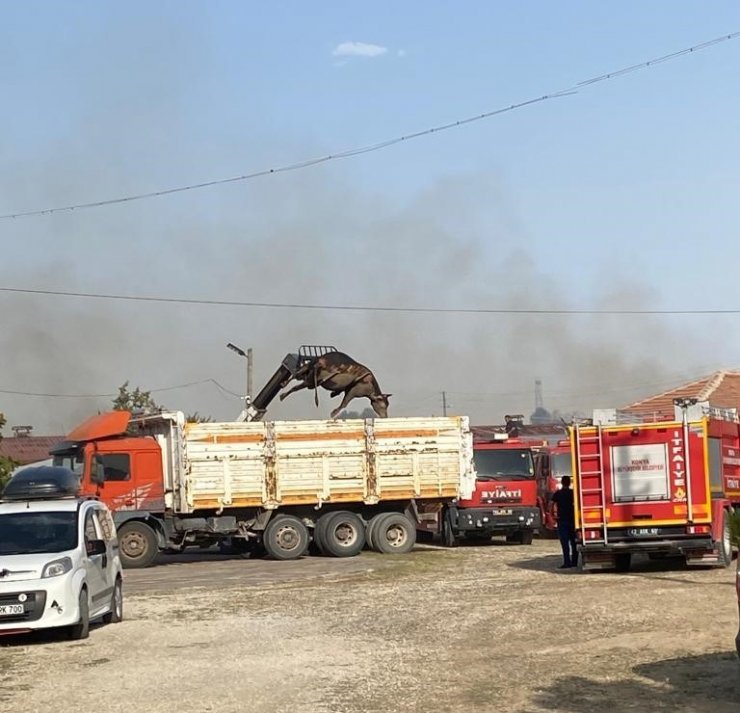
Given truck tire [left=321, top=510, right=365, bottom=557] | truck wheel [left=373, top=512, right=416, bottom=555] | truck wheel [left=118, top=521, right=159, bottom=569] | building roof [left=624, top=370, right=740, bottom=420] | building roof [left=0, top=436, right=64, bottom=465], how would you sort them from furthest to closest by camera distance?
building roof [left=0, top=436, right=64, bottom=465] → building roof [left=624, top=370, right=740, bottom=420] → truck wheel [left=373, top=512, right=416, bottom=555] → truck tire [left=321, top=510, right=365, bottom=557] → truck wheel [left=118, top=521, right=159, bottom=569]

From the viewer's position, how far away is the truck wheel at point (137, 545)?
28.0 m

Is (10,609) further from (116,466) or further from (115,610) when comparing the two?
(116,466)

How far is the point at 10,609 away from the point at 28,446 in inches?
2318

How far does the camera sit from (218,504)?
28469 mm

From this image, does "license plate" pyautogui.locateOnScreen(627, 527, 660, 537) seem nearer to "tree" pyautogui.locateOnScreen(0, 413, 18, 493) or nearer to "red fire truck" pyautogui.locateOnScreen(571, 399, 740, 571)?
"red fire truck" pyautogui.locateOnScreen(571, 399, 740, 571)

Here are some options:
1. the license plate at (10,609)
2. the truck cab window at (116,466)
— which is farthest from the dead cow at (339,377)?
the license plate at (10,609)

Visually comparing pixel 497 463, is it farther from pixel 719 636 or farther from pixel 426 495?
pixel 719 636

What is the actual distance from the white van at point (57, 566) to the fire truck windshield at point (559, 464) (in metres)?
17.5

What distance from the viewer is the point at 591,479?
75.0ft

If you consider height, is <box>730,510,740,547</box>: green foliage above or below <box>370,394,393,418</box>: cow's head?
below

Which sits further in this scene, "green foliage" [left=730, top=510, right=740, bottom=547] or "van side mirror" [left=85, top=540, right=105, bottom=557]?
"van side mirror" [left=85, top=540, right=105, bottom=557]

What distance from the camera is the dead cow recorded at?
33.1 m

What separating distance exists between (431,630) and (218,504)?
1384cm

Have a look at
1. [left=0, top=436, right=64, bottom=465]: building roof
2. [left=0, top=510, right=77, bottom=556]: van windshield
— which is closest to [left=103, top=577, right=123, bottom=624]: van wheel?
[left=0, top=510, right=77, bottom=556]: van windshield
